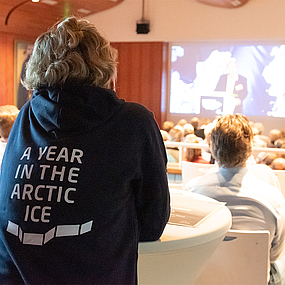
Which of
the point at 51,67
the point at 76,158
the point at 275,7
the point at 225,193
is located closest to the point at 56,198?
the point at 76,158

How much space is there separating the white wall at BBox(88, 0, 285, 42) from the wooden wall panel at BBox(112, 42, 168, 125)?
19 centimetres

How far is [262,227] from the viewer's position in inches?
61.8

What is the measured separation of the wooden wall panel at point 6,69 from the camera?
6543 millimetres

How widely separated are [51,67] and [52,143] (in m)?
0.21

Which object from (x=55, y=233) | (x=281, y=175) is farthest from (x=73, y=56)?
(x=281, y=175)

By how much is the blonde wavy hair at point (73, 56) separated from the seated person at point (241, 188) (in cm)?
89

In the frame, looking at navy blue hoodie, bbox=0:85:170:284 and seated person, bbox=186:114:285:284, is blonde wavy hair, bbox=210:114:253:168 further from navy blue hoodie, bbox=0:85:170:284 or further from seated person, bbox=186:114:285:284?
navy blue hoodie, bbox=0:85:170:284

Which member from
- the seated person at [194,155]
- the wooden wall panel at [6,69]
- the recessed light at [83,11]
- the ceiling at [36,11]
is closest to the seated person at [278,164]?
the seated person at [194,155]

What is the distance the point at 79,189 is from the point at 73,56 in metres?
0.35

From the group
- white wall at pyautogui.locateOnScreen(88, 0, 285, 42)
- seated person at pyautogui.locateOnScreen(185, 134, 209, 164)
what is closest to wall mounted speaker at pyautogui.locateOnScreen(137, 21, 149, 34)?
white wall at pyautogui.locateOnScreen(88, 0, 285, 42)

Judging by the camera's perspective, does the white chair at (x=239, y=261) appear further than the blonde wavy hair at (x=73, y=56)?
Yes

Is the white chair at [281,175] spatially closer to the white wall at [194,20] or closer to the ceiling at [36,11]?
the ceiling at [36,11]

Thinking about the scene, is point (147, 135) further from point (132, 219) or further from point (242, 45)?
point (242, 45)

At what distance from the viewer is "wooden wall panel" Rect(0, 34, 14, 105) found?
654 cm
